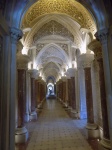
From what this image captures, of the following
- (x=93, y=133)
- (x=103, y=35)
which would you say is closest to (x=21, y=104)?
(x=93, y=133)

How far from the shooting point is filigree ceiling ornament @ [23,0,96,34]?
4.73 meters

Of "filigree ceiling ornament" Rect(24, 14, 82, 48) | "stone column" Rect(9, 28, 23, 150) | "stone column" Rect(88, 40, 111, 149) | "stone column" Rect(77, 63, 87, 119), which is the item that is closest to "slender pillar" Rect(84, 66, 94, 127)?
"stone column" Rect(88, 40, 111, 149)

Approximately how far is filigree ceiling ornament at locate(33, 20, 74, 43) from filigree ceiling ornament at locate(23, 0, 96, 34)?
74.3 inches

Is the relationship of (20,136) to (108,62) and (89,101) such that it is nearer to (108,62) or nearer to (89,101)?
(89,101)

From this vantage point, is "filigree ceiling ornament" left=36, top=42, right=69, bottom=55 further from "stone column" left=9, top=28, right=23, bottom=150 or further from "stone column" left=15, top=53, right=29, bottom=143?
"stone column" left=9, top=28, right=23, bottom=150

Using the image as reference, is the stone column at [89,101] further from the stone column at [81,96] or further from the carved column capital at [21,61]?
the stone column at [81,96]

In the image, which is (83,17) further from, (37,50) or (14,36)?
(37,50)

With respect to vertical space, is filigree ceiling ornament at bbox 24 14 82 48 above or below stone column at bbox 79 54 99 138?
above

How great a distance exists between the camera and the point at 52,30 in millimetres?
7238

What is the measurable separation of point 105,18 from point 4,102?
3.07 m

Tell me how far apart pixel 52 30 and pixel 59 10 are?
222 centimetres

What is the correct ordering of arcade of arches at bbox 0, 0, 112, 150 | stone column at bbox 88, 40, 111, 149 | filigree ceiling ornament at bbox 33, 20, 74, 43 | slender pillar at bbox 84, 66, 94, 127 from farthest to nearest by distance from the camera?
filigree ceiling ornament at bbox 33, 20, 74, 43 → slender pillar at bbox 84, 66, 94, 127 → stone column at bbox 88, 40, 111, 149 → arcade of arches at bbox 0, 0, 112, 150

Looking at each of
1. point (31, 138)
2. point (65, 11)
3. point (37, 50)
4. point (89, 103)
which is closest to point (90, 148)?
point (89, 103)

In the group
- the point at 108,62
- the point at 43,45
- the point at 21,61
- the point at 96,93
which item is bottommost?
the point at 96,93
